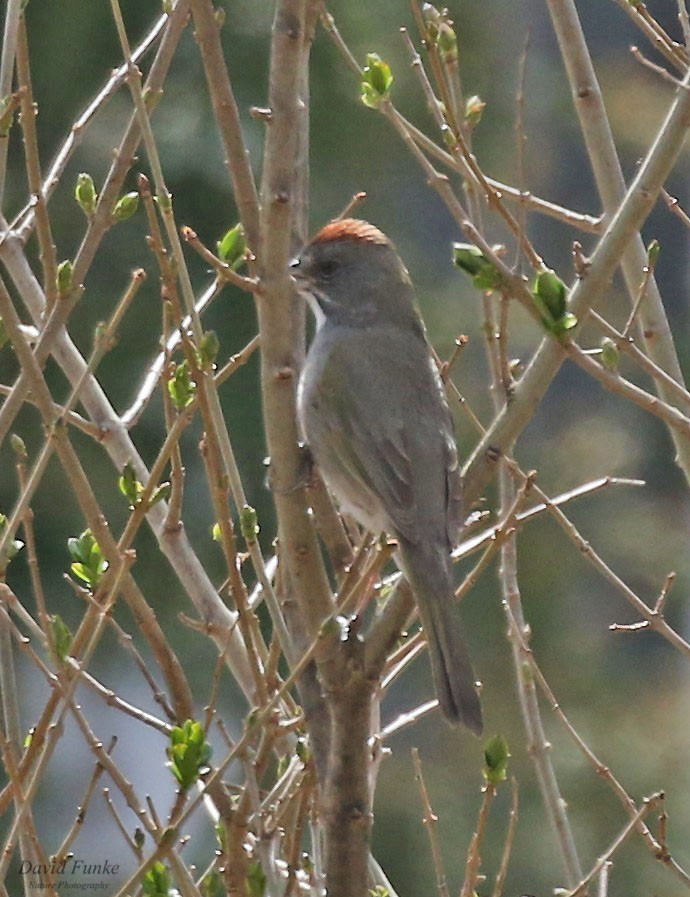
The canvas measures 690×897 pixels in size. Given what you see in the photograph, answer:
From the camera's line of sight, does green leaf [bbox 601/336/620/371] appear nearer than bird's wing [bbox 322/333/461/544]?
Yes

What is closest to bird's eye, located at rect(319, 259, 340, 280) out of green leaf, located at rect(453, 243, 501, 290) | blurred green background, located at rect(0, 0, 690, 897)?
green leaf, located at rect(453, 243, 501, 290)

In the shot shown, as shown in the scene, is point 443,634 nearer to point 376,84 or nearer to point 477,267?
point 477,267

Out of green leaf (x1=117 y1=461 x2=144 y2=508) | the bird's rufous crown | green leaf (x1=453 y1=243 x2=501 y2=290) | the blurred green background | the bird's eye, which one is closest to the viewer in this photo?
green leaf (x1=453 y1=243 x2=501 y2=290)

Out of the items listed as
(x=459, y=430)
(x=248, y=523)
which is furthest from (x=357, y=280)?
(x=459, y=430)

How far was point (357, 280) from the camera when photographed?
13.3 ft

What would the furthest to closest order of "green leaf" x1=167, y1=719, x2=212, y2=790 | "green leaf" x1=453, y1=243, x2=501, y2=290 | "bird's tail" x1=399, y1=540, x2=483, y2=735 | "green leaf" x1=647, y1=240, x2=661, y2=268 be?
"bird's tail" x1=399, y1=540, x2=483, y2=735 < "green leaf" x1=647, y1=240, x2=661, y2=268 < "green leaf" x1=453, y1=243, x2=501, y2=290 < "green leaf" x1=167, y1=719, x2=212, y2=790

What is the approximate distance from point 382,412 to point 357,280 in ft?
1.47

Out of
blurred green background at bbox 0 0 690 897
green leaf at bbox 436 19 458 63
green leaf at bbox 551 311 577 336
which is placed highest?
green leaf at bbox 436 19 458 63

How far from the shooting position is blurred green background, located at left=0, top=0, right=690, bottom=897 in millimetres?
8133

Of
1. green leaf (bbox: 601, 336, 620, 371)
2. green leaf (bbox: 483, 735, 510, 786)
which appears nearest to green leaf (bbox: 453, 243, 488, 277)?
green leaf (bbox: 601, 336, 620, 371)

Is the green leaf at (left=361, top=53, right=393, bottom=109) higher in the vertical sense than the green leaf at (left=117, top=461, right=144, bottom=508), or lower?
higher

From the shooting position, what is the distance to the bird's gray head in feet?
13.0

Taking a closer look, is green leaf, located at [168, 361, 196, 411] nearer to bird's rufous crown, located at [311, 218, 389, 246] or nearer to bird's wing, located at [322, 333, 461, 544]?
bird's wing, located at [322, 333, 461, 544]

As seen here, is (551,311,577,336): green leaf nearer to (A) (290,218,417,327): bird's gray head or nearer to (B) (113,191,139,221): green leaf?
(B) (113,191,139,221): green leaf
